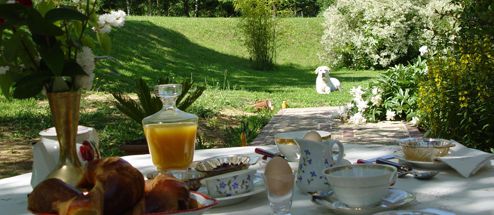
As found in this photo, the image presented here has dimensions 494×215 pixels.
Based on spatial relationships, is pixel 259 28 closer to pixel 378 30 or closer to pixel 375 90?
pixel 378 30

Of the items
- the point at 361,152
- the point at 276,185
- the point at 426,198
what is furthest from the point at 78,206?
the point at 361,152

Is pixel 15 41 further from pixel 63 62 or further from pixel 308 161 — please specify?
pixel 308 161

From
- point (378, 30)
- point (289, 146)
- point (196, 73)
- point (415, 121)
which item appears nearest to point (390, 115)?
point (415, 121)

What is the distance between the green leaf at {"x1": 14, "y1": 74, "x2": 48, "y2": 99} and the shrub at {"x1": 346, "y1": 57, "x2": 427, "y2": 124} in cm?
583

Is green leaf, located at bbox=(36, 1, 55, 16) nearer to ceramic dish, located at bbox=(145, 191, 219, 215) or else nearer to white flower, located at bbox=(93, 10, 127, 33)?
white flower, located at bbox=(93, 10, 127, 33)

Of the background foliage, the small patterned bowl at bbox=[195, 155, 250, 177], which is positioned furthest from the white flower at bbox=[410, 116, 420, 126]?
the background foliage

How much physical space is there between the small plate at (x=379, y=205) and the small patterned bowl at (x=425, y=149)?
0.41 metres

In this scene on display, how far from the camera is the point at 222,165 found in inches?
70.1

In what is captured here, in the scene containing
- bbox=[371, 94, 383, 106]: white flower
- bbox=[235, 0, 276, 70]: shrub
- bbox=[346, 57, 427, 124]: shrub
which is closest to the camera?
bbox=[346, 57, 427, 124]: shrub

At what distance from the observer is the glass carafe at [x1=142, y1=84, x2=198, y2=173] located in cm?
183

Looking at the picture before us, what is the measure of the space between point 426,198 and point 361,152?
27.3 inches

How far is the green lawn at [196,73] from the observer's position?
23.8 feet

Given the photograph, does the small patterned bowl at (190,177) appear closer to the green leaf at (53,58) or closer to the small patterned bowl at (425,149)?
the green leaf at (53,58)

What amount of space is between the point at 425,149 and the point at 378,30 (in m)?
14.8
